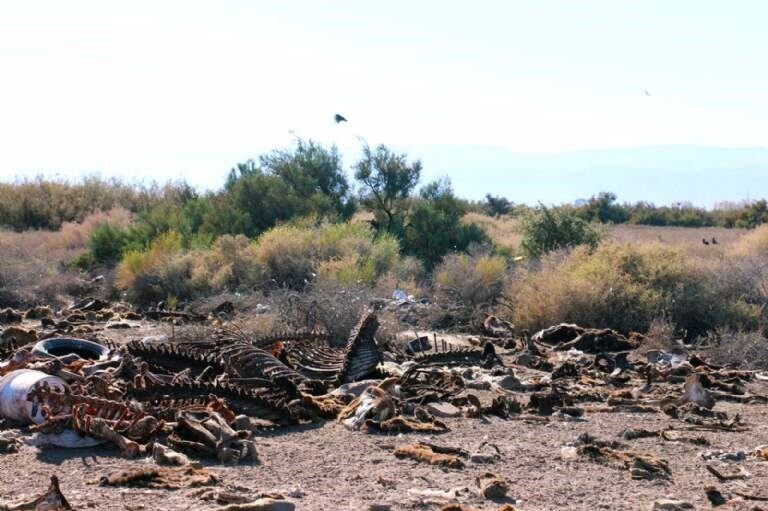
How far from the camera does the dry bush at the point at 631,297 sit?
55.8 feet

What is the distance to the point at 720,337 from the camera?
51.8 ft

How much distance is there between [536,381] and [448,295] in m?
7.61

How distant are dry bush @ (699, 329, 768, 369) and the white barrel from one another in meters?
8.68

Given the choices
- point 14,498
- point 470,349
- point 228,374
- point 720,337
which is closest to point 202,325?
point 470,349

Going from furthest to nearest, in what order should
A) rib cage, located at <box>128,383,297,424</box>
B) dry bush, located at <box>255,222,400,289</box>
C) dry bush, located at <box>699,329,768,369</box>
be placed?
1. dry bush, located at <box>255,222,400,289</box>
2. dry bush, located at <box>699,329,768,369</box>
3. rib cage, located at <box>128,383,297,424</box>

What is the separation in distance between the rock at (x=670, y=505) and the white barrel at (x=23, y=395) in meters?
4.79

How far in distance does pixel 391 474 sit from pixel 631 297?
32.8 ft

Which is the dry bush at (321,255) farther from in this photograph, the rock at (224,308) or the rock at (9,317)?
the rock at (9,317)

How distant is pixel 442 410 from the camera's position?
10117 millimetres

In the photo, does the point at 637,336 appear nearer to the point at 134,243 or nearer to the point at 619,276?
the point at 619,276

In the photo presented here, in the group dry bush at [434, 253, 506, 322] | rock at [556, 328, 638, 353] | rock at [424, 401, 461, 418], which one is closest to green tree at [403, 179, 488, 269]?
dry bush at [434, 253, 506, 322]

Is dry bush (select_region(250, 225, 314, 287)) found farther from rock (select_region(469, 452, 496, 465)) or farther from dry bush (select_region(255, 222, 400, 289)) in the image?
rock (select_region(469, 452, 496, 465))

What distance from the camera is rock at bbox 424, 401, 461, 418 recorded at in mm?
10055

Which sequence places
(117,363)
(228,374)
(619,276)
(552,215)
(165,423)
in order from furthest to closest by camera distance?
(552,215)
(619,276)
(117,363)
(228,374)
(165,423)
